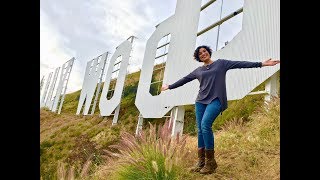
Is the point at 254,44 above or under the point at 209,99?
above

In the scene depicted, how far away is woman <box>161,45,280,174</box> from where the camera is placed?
407cm

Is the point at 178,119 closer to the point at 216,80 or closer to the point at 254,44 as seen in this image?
the point at 254,44

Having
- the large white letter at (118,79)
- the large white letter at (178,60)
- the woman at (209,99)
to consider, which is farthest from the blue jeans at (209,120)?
the large white letter at (118,79)

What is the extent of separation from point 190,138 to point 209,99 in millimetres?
3665

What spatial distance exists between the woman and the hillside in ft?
0.88

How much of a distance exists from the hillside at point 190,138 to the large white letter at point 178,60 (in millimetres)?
822

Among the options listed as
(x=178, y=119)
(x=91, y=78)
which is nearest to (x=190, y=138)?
(x=178, y=119)

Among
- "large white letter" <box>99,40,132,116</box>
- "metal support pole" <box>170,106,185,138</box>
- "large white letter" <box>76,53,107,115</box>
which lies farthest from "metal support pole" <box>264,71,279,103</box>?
"large white letter" <box>76,53,107,115</box>

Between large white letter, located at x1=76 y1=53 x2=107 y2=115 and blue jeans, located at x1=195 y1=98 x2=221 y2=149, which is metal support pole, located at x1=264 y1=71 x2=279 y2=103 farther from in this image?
large white letter, located at x1=76 y1=53 x2=107 y2=115

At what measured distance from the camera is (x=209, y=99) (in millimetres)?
4152
